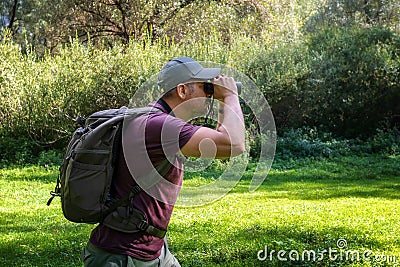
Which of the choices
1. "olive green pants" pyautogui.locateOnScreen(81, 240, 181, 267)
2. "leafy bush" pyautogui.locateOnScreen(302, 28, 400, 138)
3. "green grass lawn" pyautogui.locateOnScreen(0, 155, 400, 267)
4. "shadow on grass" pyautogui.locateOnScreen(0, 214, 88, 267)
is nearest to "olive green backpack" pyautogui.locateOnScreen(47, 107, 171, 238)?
"olive green pants" pyautogui.locateOnScreen(81, 240, 181, 267)

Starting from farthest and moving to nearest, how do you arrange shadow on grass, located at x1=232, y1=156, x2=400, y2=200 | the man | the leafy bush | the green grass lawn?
1. the leafy bush
2. shadow on grass, located at x1=232, y1=156, x2=400, y2=200
3. the green grass lawn
4. the man

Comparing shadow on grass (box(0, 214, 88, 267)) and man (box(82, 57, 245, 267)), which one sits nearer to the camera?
man (box(82, 57, 245, 267))

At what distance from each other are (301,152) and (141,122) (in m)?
12.2

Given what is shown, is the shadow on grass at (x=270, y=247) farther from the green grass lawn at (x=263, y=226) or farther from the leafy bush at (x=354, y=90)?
the leafy bush at (x=354, y=90)

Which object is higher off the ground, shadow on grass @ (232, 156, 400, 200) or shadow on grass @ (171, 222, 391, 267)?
shadow on grass @ (171, 222, 391, 267)

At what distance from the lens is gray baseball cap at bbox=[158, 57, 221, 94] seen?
2.49 meters

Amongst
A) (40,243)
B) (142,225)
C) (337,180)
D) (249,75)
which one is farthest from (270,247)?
(249,75)

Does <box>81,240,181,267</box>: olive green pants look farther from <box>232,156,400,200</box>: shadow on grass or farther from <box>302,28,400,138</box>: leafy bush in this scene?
<box>302,28,400,138</box>: leafy bush

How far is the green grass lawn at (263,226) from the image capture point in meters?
5.70

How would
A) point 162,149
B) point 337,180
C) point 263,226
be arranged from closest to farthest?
point 162,149
point 263,226
point 337,180

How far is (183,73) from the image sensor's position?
2.51 metres

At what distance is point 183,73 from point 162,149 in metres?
0.35

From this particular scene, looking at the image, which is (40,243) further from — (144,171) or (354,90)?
(354,90)

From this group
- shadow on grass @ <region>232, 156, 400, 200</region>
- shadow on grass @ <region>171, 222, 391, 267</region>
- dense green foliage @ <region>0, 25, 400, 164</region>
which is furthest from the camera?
dense green foliage @ <region>0, 25, 400, 164</region>
